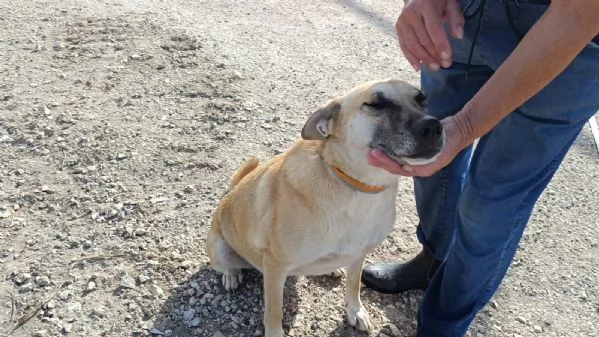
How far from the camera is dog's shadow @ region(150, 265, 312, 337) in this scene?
288cm

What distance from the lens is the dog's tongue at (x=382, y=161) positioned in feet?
7.15

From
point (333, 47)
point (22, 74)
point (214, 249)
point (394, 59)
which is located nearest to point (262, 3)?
point (333, 47)

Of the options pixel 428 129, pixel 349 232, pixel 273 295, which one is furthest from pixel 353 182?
pixel 273 295

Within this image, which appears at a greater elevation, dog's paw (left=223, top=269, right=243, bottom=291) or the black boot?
the black boot

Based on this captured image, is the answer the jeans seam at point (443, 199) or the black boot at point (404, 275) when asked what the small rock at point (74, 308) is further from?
the jeans seam at point (443, 199)

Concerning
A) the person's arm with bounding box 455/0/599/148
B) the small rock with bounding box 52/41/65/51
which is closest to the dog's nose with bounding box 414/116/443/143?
the person's arm with bounding box 455/0/599/148

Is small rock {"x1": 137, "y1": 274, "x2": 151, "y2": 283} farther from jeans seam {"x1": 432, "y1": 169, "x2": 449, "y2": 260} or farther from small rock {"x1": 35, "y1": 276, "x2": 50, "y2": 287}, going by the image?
jeans seam {"x1": 432, "y1": 169, "x2": 449, "y2": 260}

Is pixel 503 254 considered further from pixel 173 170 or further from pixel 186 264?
pixel 173 170

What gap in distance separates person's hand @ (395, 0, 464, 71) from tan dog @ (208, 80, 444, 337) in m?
0.22

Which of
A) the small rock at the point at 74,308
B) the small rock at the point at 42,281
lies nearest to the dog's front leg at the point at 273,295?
the small rock at the point at 74,308

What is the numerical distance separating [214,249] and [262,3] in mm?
3590

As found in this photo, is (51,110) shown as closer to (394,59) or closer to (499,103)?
(394,59)

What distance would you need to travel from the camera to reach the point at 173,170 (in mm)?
3791

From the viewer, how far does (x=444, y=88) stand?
2.57 m
